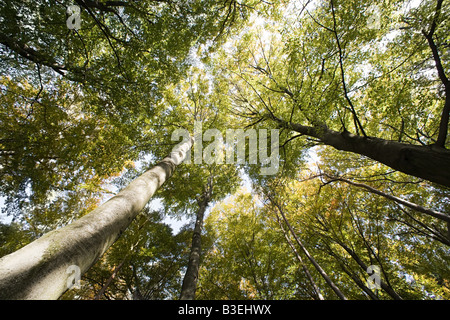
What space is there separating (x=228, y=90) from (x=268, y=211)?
6547 mm

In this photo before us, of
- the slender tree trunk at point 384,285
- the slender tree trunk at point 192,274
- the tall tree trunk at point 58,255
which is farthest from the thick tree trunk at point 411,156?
the slender tree trunk at point 192,274

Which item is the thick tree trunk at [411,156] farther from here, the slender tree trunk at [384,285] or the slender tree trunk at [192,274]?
the slender tree trunk at [192,274]

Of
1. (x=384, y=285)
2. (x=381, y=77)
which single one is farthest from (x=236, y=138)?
(x=384, y=285)

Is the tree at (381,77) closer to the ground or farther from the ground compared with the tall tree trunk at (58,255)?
farther from the ground

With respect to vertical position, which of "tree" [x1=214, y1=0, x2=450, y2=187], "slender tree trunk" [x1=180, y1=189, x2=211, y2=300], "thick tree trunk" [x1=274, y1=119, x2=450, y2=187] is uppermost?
"tree" [x1=214, y1=0, x2=450, y2=187]

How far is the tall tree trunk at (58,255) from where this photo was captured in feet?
3.03

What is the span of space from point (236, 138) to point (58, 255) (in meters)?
8.00

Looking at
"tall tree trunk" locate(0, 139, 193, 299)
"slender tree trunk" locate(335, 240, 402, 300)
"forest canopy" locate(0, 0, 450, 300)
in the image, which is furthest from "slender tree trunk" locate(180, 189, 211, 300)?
"slender tree trunk" locate(335, 240, 402, 300)

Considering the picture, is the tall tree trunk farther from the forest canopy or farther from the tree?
the tree

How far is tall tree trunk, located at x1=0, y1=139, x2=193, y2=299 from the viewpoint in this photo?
922 mm

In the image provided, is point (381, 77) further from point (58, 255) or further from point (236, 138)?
point (58, 255)

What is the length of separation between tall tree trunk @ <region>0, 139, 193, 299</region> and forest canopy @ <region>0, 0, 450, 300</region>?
0.06 feet

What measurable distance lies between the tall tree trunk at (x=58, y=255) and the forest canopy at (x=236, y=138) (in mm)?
19
